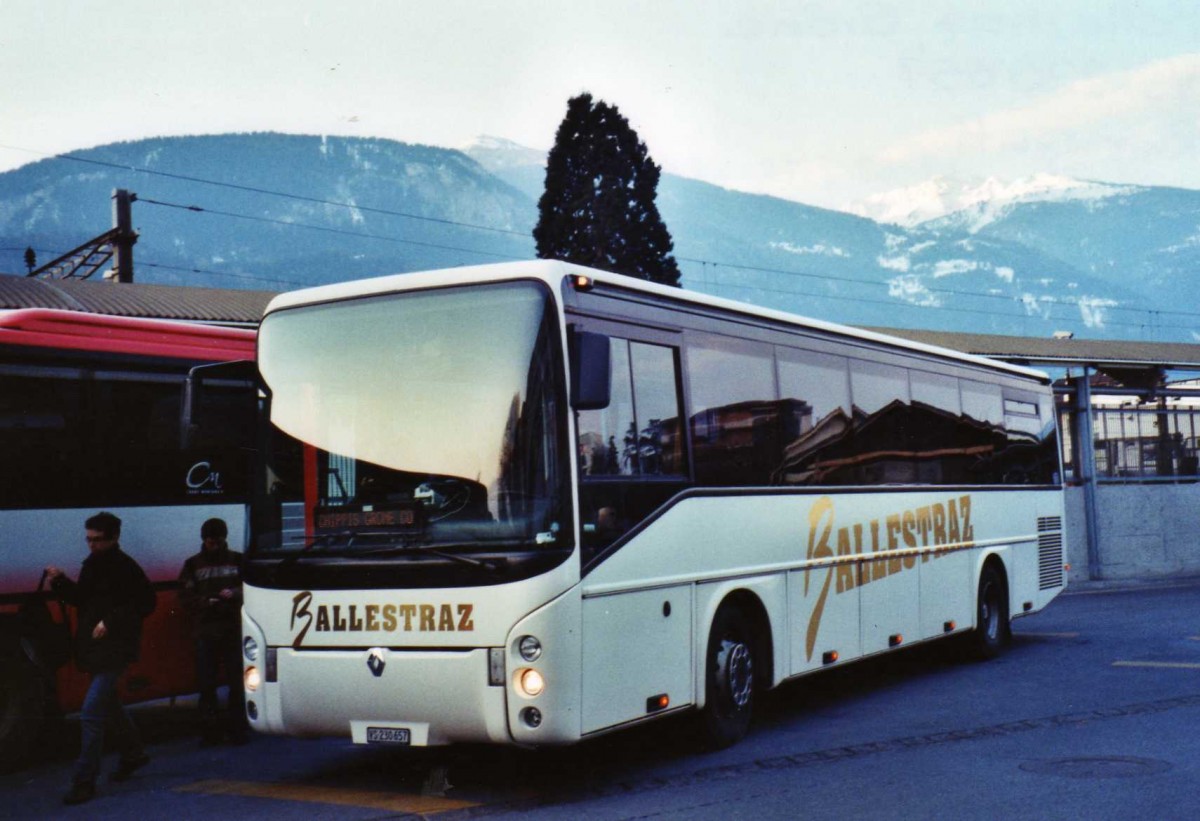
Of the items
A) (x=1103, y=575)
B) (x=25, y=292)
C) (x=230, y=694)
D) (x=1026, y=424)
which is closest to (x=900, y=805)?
(x=230, y=694)

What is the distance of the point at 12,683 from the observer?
9.55m

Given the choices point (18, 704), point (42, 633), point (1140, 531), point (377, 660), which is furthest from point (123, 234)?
point (377, 660)

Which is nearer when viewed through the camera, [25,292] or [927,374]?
[927,374]

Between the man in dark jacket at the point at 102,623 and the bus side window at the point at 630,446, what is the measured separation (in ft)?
9.80

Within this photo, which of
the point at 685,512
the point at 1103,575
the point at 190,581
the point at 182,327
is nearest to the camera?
the point at 685,512

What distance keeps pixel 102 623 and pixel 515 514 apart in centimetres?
282

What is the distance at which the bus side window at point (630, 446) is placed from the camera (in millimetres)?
8117

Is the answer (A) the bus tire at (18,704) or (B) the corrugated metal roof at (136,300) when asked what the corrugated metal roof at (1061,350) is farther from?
(A) the bus tire at (18,704)

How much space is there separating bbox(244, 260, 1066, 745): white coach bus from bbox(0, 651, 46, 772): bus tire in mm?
2070

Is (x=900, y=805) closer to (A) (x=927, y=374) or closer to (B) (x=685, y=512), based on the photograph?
(B) (x=685, y=512)

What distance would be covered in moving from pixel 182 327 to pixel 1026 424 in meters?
10.2

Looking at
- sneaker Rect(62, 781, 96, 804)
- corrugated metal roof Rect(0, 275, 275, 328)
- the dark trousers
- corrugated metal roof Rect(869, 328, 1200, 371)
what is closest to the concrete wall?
corrugated metal roof Rect(869, 328, 1200, 371)

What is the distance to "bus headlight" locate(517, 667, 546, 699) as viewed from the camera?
7.66 meters

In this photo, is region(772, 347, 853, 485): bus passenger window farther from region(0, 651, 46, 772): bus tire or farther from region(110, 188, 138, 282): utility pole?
region(110, 188, 138, 282): utility pole
